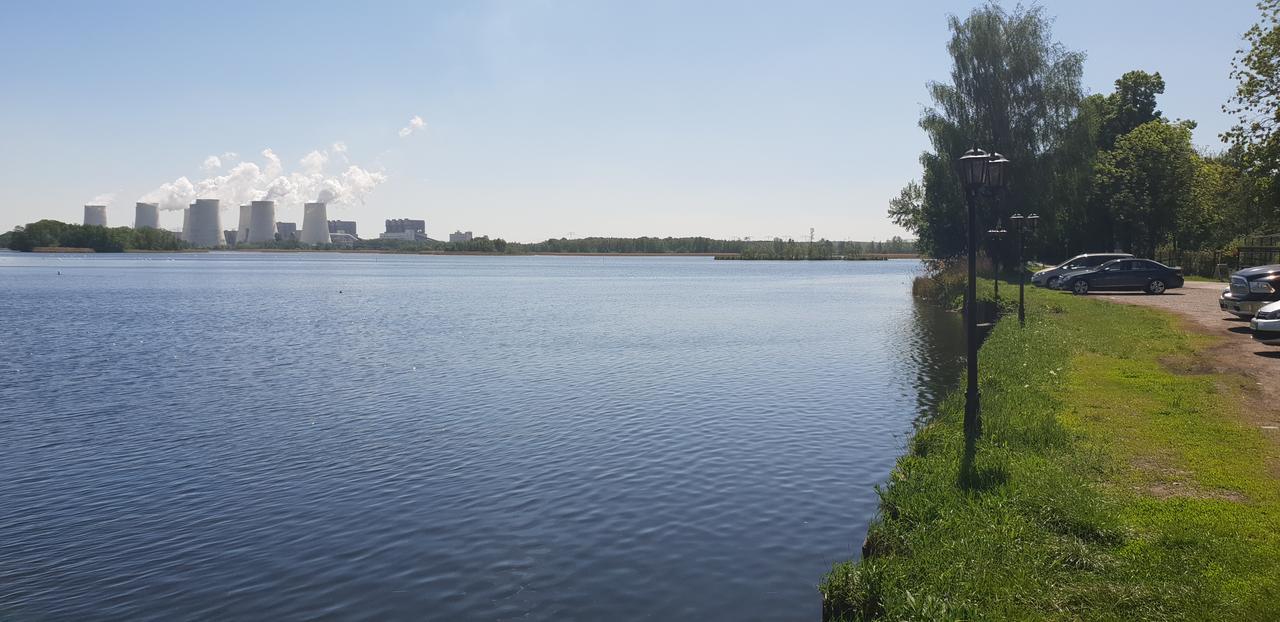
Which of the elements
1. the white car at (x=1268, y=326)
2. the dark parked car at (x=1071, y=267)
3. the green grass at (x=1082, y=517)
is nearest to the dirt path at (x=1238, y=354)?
the white car at (x=1268, y=326)

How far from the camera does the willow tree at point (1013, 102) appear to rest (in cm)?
5044

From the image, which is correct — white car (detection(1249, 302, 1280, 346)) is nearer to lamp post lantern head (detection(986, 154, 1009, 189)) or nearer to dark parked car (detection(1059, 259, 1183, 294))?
lamp post lantern head (detection(986, 154, 1009, 189))

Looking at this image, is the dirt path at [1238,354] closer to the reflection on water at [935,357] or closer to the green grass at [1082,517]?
the green grass at [1082,517]

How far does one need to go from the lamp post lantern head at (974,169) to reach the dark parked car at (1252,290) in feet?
53.3

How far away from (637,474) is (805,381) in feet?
35.1

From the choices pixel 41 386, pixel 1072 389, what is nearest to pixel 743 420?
pixel 1072 389

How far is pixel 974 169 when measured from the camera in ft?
43.8

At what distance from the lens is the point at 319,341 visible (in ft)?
117

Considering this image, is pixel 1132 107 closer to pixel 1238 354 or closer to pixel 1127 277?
pixel 1127 277

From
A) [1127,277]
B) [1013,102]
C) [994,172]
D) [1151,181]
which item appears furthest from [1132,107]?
[994,172]

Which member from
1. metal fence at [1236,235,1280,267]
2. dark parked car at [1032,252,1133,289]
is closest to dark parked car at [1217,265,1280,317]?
dark parked car at [1032,252,1133,289]

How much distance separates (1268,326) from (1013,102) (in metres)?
34.4

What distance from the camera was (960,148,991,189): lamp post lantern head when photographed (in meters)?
13.3

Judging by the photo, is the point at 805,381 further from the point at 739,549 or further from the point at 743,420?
the point at 739,549
